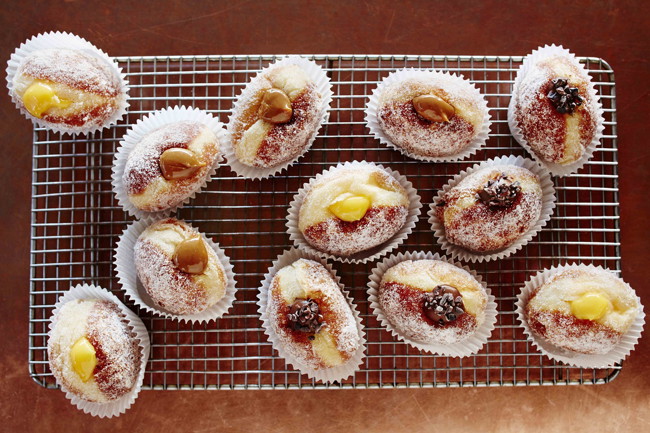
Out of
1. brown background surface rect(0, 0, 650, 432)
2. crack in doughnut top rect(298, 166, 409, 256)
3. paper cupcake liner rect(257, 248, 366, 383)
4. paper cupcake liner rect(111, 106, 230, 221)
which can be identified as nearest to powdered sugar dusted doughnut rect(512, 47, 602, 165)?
brown background surface rect(0, 0, 650, 432)

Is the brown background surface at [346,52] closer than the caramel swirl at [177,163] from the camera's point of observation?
No

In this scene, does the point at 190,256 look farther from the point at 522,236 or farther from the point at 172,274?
the point at 522,236

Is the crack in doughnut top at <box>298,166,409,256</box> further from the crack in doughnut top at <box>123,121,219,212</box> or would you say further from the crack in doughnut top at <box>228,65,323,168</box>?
the crack in doughnut top at <box>123,121,219,212</box>

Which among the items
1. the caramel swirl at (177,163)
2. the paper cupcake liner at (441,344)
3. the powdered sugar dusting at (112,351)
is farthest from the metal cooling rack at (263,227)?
the caramel swirl at (177,163)

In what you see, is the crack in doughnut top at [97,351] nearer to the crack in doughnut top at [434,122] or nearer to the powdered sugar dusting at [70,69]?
the powdered sugar dusting at [70,69]

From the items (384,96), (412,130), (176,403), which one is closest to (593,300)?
(412,130)

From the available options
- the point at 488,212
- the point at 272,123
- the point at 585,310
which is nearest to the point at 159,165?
the point at 272,123
